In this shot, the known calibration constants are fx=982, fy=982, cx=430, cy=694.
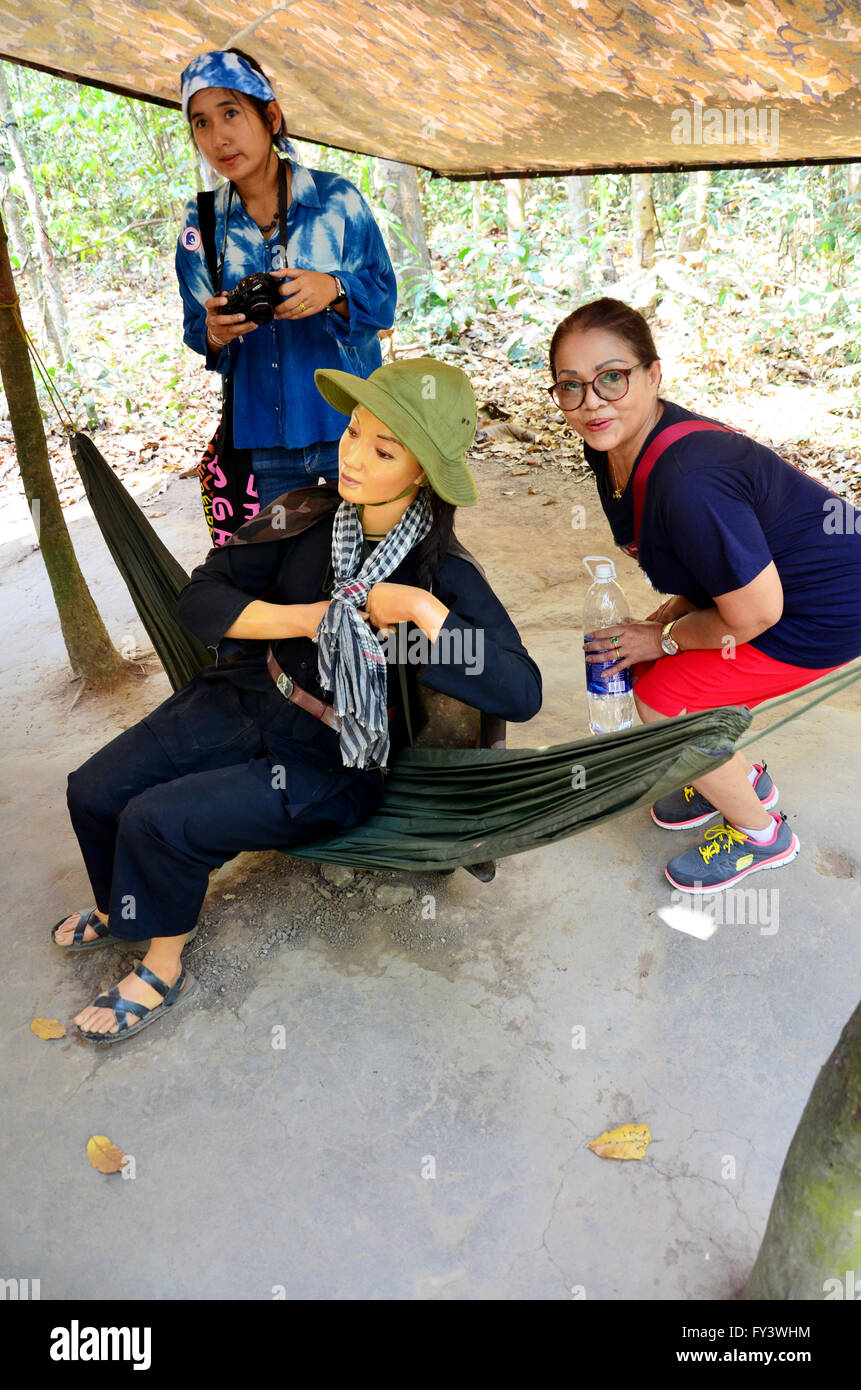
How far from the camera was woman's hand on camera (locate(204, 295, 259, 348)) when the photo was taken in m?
2.04

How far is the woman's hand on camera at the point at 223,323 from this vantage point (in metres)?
2.04

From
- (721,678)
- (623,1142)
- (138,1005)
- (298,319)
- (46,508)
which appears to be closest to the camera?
Result: (623,1142)

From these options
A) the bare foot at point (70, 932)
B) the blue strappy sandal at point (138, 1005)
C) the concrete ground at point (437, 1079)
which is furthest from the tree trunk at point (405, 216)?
the blue strappy sandal at point (138, 1005)

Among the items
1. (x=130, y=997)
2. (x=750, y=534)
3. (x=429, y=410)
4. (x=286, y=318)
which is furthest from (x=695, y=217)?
(x=130, y=997)

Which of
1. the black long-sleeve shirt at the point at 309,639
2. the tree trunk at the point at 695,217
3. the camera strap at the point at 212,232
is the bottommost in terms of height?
the black long-sleeve shirt at the point at 309,639

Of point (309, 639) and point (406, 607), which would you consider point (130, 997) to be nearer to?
point (309, 639)

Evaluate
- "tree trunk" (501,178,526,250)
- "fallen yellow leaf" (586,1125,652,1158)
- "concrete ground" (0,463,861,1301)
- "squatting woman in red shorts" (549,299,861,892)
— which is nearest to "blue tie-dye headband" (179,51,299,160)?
"squatting woman in red shorts" (549,299,861,892)

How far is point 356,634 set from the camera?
5.79ft

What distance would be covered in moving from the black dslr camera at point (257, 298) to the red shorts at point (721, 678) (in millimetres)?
1119

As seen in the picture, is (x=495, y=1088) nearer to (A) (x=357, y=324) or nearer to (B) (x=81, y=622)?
(A) (x=357, y=324)

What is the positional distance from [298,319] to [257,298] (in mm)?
219

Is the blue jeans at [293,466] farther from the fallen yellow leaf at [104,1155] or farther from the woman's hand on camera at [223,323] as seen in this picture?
the fallen yellow leaf at [104,1155]

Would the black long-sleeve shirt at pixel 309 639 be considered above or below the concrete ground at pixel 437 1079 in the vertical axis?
above
